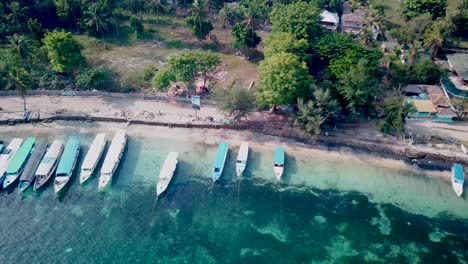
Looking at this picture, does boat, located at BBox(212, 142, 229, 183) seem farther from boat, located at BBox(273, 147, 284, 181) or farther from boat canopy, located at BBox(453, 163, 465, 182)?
boat canopy, located at BBox(453, 163, 465, 182)

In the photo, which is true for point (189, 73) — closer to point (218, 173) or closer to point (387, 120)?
point (218, 173)

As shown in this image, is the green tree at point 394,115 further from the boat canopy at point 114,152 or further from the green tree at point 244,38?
the boat canopy at point 114,152

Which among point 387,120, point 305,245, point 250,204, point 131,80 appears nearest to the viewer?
point 305,245

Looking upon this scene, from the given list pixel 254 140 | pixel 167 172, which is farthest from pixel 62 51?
pixel 254 140

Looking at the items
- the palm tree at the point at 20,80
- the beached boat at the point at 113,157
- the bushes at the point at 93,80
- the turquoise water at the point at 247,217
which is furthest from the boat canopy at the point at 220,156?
the palm tree at the point at 20,80

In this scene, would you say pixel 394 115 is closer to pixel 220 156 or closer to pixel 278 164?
pixel 278 164

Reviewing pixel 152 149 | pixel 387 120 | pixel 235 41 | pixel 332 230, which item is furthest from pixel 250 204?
pixel 235 41

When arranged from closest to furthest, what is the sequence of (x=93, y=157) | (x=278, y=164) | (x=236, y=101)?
(x=278, y=164) → (x=93, y=157) → (x=236, y=101)
